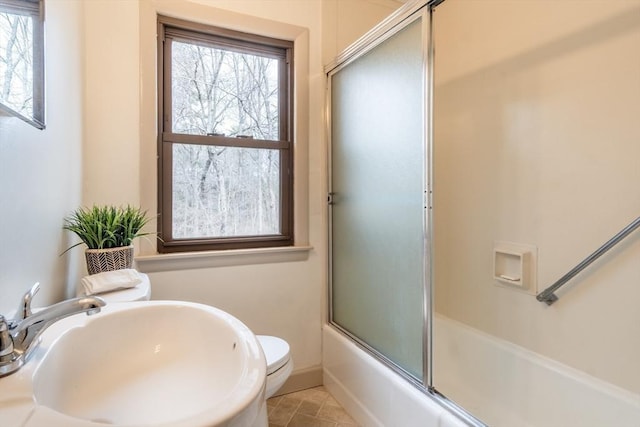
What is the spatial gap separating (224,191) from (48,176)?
86 cm

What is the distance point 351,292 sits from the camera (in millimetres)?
1855

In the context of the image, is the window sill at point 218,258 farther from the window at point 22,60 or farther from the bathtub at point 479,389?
the window at point 22,60

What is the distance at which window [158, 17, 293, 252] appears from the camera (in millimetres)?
1746

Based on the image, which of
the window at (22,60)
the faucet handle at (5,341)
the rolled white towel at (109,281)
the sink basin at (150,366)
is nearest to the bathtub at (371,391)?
the sink basin at (150,366)

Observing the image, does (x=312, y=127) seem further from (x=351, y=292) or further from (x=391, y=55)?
→ (x=351, y=292)

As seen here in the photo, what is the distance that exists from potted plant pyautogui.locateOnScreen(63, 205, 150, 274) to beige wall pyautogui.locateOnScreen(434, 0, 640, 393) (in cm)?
168

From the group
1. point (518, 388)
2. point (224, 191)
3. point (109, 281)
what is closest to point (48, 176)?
point (109, 281)

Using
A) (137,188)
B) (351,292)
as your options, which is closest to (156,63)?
(137,188)

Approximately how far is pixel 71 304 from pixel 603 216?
1831mm

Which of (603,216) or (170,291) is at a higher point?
(603,216)

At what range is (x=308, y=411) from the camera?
177 cm

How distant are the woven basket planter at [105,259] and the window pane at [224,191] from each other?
52 centimetres

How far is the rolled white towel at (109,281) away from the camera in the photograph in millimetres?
1096

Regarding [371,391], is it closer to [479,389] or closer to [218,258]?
[479,389]
